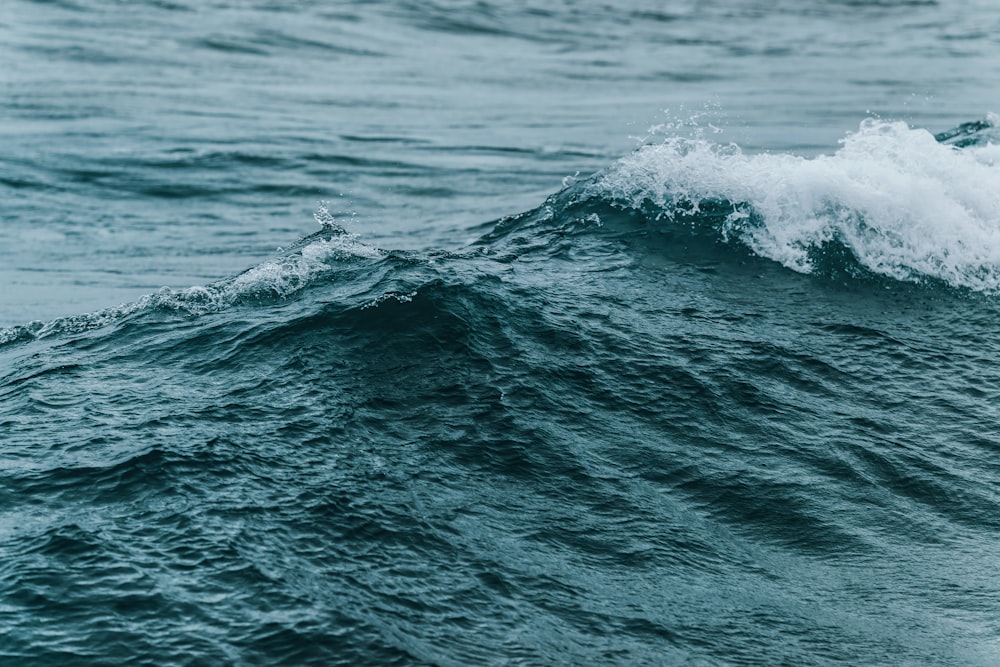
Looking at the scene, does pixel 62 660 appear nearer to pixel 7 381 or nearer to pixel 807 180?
pixel 7 381

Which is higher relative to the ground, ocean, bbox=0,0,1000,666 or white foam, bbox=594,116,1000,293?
white foam, bbox=594,116,1000,293

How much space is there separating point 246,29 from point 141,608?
32739mm

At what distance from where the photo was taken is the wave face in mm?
6469

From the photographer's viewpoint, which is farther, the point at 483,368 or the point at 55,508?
the point at 483,368

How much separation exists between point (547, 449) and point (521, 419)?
0.43m

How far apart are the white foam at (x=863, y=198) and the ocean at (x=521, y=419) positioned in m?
0.04

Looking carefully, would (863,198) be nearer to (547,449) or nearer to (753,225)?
(753,225)

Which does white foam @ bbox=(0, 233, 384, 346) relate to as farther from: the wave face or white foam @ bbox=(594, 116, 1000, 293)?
white foam @ bbox=(594, 116, 1000, 293)

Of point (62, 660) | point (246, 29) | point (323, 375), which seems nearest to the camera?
point (62, 660)

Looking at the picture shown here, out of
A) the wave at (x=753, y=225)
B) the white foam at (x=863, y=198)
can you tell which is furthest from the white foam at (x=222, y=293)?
the white foam at (x=863, y=198)

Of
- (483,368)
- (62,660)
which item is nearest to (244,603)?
(62,660)

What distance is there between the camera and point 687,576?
7.22 metres

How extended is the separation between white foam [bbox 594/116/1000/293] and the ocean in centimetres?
4

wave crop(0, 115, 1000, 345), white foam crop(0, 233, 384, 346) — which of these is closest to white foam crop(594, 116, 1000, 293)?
wave crop(0, 115, 1000, 345)
